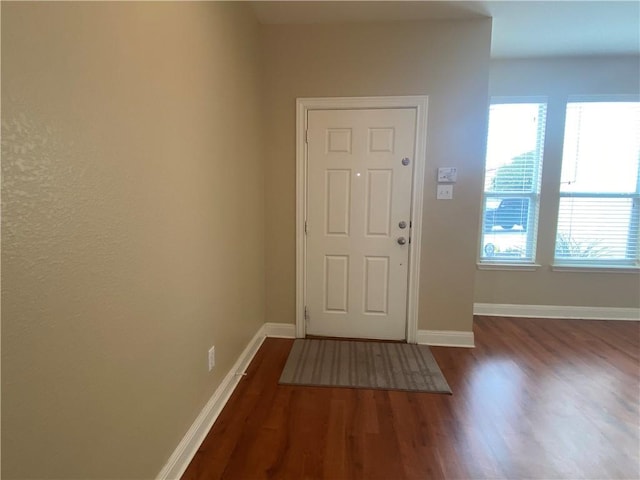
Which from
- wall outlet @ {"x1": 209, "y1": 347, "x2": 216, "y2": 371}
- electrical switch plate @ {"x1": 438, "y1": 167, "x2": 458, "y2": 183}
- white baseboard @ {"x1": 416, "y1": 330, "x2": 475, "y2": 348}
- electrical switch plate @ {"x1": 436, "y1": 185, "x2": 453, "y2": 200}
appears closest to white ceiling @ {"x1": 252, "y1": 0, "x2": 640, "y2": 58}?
electrical switch plate @ {"x1": 438, "y1": 167, "x2": 458, "y2": 183}

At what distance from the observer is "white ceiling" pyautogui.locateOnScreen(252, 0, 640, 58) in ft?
7.70

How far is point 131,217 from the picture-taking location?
44.7 inches

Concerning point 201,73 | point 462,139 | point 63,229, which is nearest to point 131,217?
→ point 63,229

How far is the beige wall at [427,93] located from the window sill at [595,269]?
145 cm

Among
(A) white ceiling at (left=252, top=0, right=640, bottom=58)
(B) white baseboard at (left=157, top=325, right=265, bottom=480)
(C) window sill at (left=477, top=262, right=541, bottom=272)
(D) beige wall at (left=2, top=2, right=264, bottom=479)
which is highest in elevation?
(A) white ceiling at (left=252, top=0, right=640, bottom=58)

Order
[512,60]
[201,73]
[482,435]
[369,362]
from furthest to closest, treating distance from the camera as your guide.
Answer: [512,60] → [369,362] → [482,435] → [201,73]

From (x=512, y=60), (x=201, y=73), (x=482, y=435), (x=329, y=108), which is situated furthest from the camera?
(x=512, y=60)

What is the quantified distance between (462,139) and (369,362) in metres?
1.94

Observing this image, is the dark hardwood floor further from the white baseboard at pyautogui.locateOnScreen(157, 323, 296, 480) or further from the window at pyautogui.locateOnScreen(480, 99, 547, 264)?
the window at pyautogui.locateOnScreen(480, 99, 547, 264)

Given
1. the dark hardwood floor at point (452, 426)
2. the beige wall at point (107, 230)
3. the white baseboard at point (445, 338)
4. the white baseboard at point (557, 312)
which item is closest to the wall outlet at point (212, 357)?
the beige wall at point (107, 230)

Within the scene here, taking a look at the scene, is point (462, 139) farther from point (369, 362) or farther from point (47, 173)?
point (47, 173)

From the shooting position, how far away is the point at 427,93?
2.62 m

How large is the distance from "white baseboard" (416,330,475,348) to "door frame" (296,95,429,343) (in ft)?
0.24

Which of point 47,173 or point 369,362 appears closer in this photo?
point 47,173
